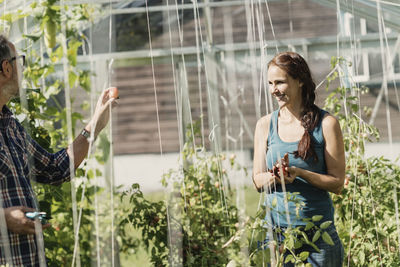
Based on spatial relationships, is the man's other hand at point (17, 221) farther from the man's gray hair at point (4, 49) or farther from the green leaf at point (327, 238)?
the green leaf at point (327, 238)

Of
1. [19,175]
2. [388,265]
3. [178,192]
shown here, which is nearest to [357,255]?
Result: [388,265]

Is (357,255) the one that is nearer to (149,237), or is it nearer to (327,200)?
(327,200)

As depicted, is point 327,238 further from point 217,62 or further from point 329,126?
point 217,62

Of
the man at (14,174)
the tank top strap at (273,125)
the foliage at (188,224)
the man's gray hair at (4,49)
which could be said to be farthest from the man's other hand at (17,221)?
the tank top strap at (273,125)

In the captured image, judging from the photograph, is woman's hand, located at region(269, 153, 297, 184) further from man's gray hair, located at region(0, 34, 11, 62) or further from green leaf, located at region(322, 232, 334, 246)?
man's gray hair, located at region(0, 34, 11, 62)

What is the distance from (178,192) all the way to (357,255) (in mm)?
862

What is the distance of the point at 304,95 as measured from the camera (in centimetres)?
167

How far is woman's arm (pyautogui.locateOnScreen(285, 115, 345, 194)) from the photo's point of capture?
157 centimetres

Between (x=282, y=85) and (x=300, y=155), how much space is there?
20 centimetres

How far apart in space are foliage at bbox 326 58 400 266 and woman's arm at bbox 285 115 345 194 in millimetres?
435

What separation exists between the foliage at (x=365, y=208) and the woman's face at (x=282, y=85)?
525mm

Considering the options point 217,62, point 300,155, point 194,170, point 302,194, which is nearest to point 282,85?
point 300,155

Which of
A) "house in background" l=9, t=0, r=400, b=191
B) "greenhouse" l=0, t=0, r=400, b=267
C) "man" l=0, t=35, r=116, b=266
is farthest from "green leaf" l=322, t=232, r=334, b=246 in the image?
"house in background" l=9, t=0, r=400, b=191

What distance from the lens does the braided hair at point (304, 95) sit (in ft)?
5.21
